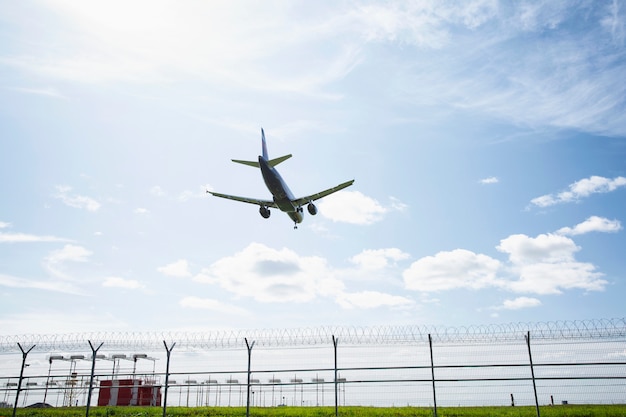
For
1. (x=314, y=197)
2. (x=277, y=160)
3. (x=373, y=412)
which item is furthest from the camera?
(x=314, y=197)

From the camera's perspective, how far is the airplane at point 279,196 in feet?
116

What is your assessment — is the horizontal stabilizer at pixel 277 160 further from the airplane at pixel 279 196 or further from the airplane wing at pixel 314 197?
the airplane wing at pixel 314 197

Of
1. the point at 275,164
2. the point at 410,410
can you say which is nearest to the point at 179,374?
the point at 410,410

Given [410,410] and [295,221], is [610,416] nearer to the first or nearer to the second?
[410,410]

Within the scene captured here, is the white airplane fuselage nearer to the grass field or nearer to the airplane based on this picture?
the airplane

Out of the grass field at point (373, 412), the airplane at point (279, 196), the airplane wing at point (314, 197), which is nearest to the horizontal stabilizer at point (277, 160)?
the airplane at point (279, 196)

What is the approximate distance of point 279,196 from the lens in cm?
3678

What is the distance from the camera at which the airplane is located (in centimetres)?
3541

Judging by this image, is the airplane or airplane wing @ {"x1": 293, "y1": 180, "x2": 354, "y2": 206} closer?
the airplane

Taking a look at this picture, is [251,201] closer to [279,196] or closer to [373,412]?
[279,196]

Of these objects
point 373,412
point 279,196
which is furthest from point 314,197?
point 373,412

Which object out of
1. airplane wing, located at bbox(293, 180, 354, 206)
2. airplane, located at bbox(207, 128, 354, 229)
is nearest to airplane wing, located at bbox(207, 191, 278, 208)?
airplane, located at bbox(207, 128, 354, 229)

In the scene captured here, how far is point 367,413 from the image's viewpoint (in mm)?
22594

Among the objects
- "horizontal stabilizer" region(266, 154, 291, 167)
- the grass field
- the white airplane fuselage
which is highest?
"horizontal stabilizer" region(266, 154, 291, 167)
